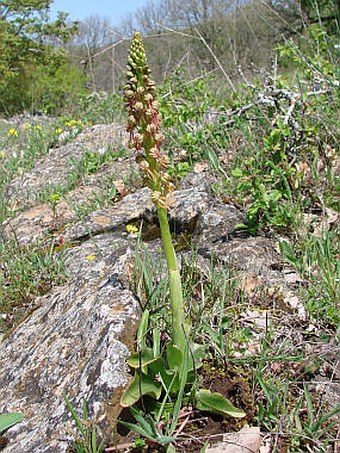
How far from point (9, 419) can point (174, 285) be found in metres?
0.67

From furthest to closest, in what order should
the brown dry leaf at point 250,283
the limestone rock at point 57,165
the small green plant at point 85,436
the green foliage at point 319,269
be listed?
the limestone rock at point 57,165
the brown dry leaf at point 250,283
the green foliage at point 319,269
the small green plant at point 85,436

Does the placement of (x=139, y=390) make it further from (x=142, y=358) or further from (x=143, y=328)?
(x=143, y=328)

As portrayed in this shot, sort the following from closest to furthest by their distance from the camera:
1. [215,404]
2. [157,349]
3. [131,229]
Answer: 1. [215,404]
2. [157,349]
3. [131,229]

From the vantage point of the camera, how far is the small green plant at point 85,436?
137 centimetres

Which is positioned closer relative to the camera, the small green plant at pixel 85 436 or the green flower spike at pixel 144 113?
the small green plant at pixel 85 436

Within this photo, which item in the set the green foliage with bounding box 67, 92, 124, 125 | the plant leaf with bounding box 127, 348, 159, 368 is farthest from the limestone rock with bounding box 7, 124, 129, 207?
the plant leaf with bounding box 127, 348, 159, 368

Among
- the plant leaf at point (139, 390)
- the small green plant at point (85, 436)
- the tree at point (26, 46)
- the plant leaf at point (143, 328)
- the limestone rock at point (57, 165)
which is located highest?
the tree at point (26, 46)

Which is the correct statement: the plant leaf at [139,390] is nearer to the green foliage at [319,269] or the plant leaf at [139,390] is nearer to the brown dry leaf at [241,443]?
the brown dry leaf at [241,443]

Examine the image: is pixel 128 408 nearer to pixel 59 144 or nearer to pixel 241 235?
pixel 241 235

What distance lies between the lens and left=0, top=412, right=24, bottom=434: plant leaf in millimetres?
1528

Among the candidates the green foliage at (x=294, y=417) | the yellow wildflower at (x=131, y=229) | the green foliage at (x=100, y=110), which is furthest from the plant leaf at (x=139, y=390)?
the green foliage at (x=100, y=110)

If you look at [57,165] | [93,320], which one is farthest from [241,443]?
[57,165]

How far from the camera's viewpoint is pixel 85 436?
1393 mm

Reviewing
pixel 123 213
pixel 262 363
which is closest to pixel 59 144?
pixel 123 213
